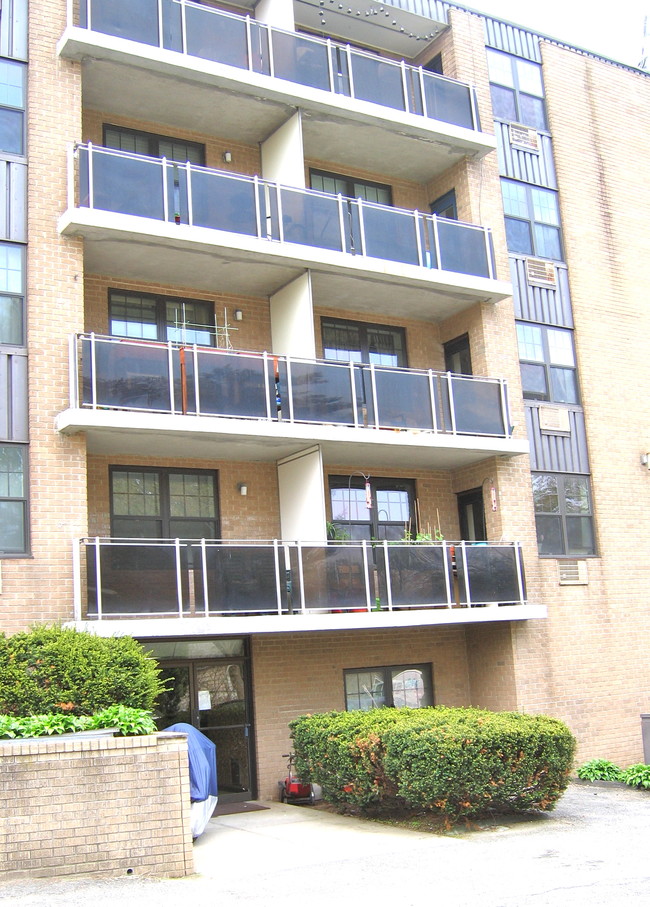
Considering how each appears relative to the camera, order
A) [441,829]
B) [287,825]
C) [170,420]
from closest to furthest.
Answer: [441,829], [287,825], [170,420]

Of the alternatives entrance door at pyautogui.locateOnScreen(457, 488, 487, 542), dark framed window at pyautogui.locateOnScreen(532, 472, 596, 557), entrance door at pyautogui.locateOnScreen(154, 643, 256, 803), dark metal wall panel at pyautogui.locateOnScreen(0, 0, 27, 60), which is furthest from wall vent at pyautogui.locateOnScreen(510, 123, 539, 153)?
entrance door at pyautogui.locateOnScreen(154, 643, 256, 803)

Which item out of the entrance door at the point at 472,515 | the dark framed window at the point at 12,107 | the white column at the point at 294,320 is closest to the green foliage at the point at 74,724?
the white column at the point at 294,320

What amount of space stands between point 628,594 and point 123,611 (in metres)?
10.3

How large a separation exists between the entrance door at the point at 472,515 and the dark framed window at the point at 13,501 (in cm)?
852

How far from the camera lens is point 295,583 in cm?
1526

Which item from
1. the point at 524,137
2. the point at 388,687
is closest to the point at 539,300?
the point at 524,137

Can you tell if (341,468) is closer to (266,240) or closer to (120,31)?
(266,240)

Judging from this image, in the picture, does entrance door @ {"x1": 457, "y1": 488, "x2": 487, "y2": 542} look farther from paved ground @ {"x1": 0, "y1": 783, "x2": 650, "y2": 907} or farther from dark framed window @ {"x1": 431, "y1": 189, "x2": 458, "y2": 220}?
paved ground @ {"x1": 0, "y1": 783, "x2": 650, "y2": 907}

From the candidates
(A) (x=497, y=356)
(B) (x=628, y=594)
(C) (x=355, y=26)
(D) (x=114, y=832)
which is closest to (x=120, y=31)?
(C) (x=355, y=26)

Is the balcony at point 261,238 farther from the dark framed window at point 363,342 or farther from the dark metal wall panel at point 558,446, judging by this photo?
the dark metal wall panel at point 558,446

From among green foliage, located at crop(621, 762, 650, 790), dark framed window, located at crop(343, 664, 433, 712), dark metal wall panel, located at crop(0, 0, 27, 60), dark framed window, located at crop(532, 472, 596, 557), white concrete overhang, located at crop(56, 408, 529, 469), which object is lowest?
green foliage, located at crop(621, 762, 650, 790)

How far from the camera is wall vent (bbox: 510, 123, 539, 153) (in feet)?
67.6

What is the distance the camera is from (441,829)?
483 inches

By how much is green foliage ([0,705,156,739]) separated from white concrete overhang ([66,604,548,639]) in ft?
7.42
